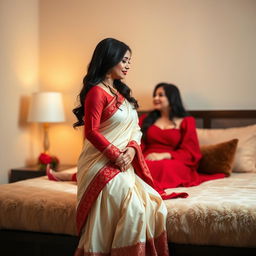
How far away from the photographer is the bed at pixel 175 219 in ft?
6.13

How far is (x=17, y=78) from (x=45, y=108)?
43 centimetres

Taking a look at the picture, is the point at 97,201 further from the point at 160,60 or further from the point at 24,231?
the point at 160,60

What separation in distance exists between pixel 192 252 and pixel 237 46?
2244 mm

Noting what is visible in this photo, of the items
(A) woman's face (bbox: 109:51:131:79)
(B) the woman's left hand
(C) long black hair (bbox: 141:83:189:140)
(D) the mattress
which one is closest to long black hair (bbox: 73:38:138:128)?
(A) woman's face (bbox: 109:51:131:79)

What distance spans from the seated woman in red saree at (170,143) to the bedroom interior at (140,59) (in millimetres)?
236

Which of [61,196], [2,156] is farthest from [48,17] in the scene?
[61,196]

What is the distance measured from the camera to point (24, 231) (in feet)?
7.27

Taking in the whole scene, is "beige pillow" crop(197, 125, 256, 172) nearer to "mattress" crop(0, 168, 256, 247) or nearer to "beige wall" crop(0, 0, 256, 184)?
"beige wall" crop(0, 0, 256, 184)

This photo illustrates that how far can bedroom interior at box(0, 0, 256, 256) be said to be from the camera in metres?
3.54

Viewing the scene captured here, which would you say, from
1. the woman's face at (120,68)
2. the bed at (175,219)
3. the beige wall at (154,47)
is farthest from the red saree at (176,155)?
the woman's face at (120,68)

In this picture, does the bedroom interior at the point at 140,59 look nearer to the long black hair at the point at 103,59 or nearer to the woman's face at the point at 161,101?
the woman's face at the point at 161,101

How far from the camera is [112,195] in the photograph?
1865mm

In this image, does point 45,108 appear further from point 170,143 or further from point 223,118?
point 223,118

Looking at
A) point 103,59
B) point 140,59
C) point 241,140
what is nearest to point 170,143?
point 241,140
